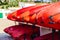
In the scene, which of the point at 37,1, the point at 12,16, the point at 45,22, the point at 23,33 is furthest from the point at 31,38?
the point at 37,1

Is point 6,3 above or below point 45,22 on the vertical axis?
below

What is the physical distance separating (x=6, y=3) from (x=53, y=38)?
1711 mm

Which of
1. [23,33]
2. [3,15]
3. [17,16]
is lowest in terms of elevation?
[3,15]

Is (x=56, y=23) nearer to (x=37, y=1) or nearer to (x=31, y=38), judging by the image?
(x=31, y=38)

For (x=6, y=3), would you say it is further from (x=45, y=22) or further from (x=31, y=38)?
(x=45, y=22)

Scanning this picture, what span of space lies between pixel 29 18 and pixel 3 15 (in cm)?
151

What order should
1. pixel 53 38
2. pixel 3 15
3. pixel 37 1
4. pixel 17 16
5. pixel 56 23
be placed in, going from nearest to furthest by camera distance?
pixel 56 23 < pixel 53 38 < pixel 17 16 < pixel 37 1 < pixel 3 15

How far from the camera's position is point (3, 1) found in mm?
2334

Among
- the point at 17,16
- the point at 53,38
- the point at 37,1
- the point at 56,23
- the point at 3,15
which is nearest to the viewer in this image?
the point at 56,23

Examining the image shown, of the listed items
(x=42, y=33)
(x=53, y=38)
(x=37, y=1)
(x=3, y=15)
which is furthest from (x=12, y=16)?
(x=3, y=15)

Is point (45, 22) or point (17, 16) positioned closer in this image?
point (45, 22)

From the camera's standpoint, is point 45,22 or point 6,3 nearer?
point 45,22

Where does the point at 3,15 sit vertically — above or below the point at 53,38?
below

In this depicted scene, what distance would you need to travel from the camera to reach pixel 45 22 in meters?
0.64
